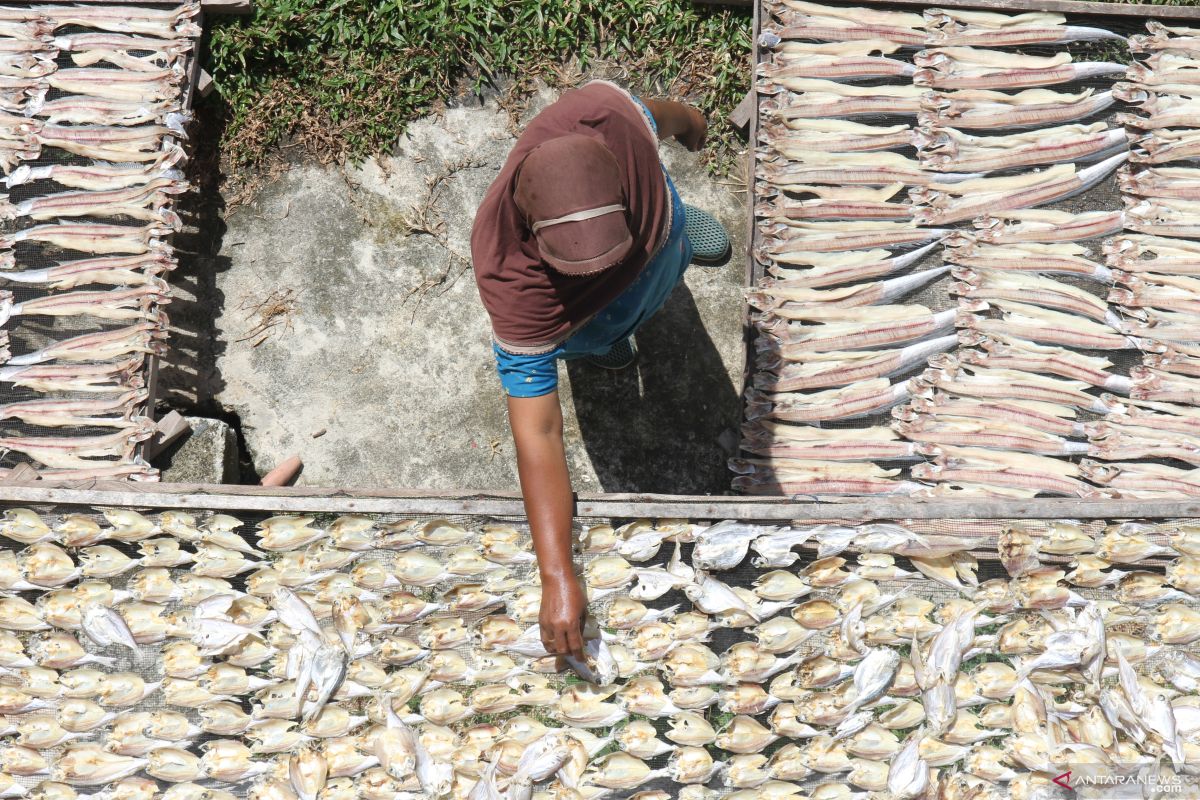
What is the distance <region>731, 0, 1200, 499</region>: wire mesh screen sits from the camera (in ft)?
10.6

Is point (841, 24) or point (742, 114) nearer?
point (841, 24)

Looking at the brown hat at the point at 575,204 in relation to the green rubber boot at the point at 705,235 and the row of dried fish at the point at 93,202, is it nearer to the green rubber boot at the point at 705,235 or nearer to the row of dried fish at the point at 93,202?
the green rubber boot at the point at 705,235

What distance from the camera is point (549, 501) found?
2.42 m

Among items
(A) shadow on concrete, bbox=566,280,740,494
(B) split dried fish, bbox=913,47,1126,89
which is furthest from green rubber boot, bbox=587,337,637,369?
(B) split dried fish, bbox=913,47,1126,89

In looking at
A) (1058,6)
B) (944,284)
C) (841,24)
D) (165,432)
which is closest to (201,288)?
(165,432)

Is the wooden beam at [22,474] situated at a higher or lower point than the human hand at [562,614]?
higher

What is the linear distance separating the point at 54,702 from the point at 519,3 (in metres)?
3.65

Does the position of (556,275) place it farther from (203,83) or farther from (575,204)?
(203,83)

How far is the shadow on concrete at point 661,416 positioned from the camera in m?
3.98

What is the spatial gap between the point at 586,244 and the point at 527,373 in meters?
0.57

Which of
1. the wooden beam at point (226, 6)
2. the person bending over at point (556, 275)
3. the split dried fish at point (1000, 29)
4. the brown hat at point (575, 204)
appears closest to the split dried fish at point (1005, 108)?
the split dried fish at point (1000, 29)

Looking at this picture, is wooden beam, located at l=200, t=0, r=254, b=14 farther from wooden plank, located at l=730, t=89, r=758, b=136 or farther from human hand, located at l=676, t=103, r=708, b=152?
wooden plank, located at l=730, t=89, r=758, b=136

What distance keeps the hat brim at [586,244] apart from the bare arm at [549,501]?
1.79ft

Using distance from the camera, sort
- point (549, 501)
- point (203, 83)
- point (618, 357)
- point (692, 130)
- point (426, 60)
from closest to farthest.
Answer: point (549, 501), point (692, 130), point (203, 83), point (618, 357), point (426, 60)
